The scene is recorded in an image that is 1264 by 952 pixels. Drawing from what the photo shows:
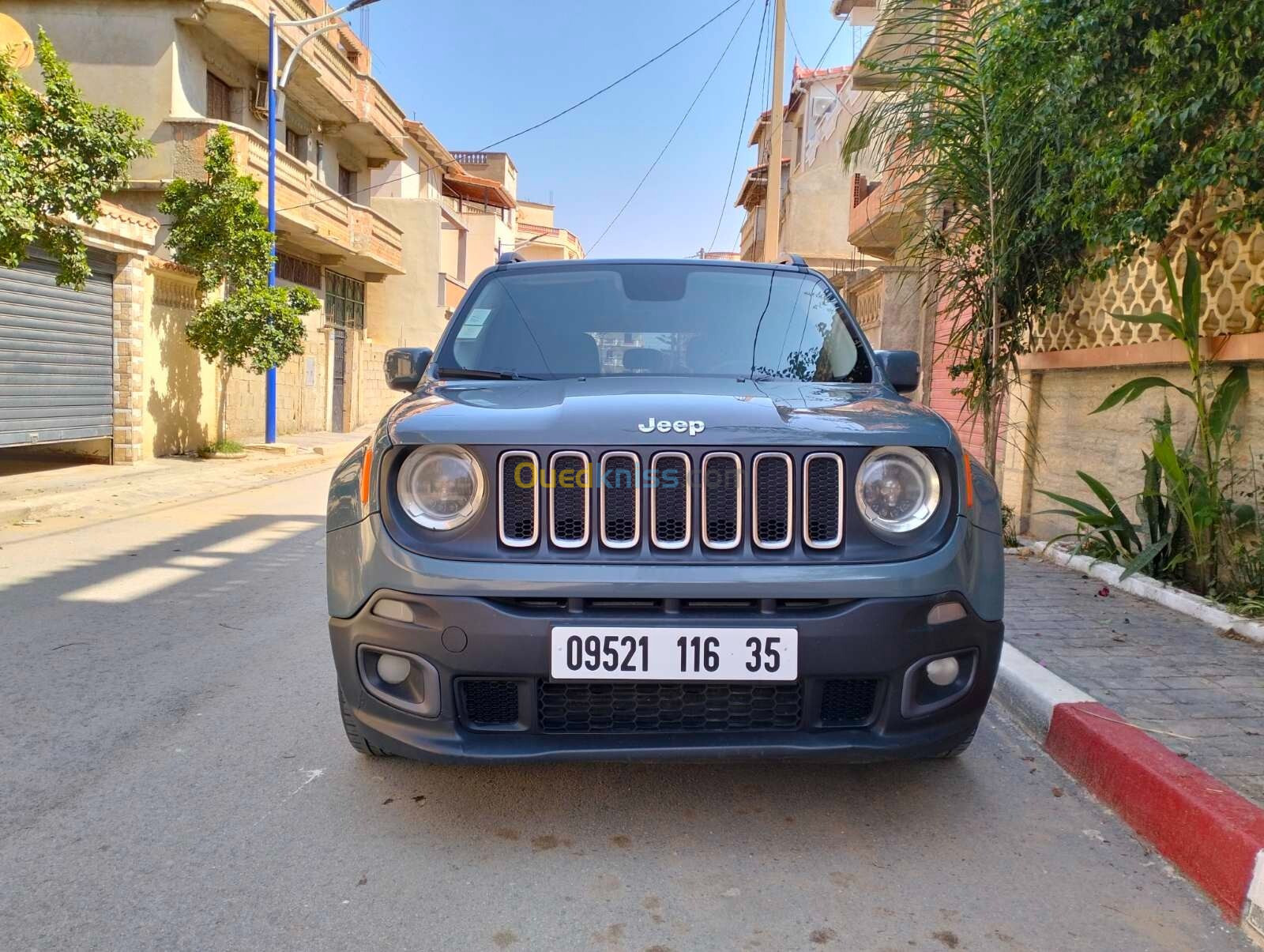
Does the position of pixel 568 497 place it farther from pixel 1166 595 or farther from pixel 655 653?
pixel 1166 595

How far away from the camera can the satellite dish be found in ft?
29.7

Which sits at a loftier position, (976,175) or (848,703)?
(976,175)

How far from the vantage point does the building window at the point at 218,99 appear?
17844 mm

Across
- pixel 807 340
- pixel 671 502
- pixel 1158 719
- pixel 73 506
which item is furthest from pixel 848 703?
pixel 73 506

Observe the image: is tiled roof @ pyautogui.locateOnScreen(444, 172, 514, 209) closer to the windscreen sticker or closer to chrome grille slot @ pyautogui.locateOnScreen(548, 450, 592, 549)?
the windscreen sticker

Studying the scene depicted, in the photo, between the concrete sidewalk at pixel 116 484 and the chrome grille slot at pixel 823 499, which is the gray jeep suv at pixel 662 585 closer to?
the chrome grille slot at pixel 823 499

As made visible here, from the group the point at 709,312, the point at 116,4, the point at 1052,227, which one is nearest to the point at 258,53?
the point at 116,4

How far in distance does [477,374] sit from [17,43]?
Result: 8.84 m

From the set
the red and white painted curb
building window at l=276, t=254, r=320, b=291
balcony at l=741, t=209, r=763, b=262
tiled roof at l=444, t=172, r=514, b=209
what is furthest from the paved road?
tiled roof at l=444, t=172, r=514, b=209

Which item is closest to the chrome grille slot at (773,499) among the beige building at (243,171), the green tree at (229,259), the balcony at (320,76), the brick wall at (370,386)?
the beige building at (243,171)

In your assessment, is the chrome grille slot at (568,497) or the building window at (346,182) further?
the building window at (346,182)

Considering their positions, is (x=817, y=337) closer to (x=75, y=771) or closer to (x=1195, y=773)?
(x=1195, y=773)

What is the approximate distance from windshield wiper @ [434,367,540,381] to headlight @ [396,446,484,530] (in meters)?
0.91

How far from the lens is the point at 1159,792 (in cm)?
276
